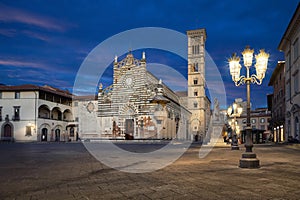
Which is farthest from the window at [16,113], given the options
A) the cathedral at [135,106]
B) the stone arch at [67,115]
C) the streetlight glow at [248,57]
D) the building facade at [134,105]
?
the streetlight glow at [248,57]

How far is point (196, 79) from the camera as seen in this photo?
70.1 m

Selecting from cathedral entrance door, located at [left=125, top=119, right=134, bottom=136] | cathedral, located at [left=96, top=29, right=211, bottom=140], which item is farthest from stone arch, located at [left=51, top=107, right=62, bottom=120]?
cathedral entrance door, located at [left=125, top=119, right=134, bottom=136]

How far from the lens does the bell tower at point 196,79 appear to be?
2709 inches

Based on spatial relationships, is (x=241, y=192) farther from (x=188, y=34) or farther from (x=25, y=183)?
(x=188, y=34)

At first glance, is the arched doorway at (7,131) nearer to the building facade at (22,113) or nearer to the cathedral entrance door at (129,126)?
the building facade at (22,113)

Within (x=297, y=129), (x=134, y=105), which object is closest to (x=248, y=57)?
(x=297, y=129)

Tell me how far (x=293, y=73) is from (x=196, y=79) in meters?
40.8

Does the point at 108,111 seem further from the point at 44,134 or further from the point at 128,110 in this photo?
the point at 44,134

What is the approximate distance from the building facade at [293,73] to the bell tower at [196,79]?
3531 cm

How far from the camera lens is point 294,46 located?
29.3 meters

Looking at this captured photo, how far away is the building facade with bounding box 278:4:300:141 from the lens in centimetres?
2744

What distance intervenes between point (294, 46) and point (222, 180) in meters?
26.9

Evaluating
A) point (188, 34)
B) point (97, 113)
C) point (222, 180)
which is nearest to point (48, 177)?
point (222, 180)

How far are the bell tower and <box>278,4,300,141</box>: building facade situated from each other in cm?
3531
